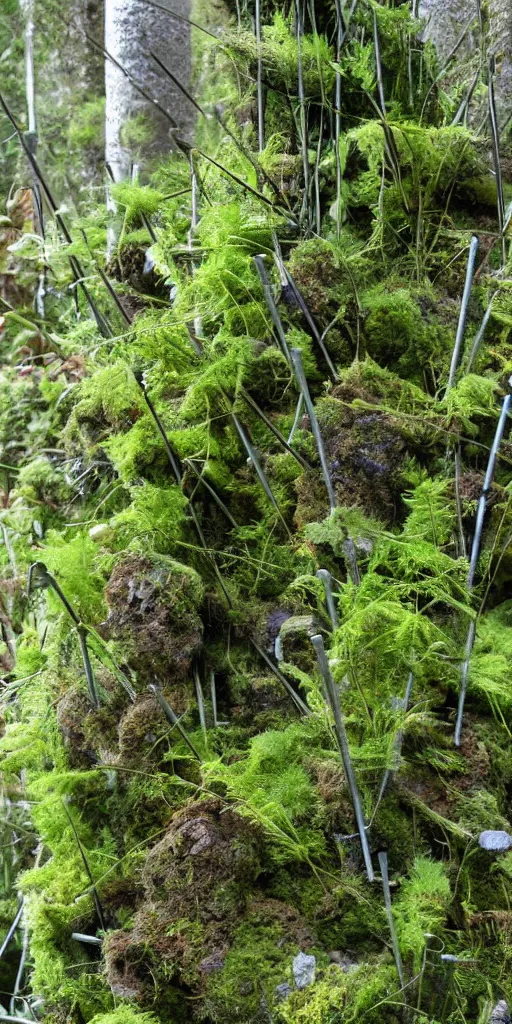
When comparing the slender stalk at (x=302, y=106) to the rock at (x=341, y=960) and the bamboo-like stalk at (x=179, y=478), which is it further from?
the rock at (x=341, y=960)

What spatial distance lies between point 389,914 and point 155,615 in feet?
2.89

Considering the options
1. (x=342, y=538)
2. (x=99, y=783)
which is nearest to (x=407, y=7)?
(x=342, y=538)

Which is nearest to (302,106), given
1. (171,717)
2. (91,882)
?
(171,717)

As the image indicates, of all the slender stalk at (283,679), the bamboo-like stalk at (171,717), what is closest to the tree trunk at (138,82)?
the slender stalk at (283,679)

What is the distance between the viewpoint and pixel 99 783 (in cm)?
212

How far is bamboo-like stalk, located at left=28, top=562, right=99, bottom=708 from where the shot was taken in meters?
1.93

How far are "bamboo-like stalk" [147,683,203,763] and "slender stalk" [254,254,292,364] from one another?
1.05 meters

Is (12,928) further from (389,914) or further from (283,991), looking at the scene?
(389,914)

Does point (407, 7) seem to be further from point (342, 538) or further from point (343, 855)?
point (343, 855)

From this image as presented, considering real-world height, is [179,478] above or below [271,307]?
below

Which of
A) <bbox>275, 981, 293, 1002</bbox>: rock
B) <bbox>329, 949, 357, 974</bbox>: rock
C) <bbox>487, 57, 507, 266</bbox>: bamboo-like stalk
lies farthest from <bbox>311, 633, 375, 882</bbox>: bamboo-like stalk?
<bbox>487, 57, 507, 266</bbox>: bamboo-like stalk

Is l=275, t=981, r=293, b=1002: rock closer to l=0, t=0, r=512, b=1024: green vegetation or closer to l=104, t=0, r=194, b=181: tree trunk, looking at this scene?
l=0, t=0, r=512, b=1024: green vegetation

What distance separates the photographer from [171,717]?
198 centimetres

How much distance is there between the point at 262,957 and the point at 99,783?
2.16ft
